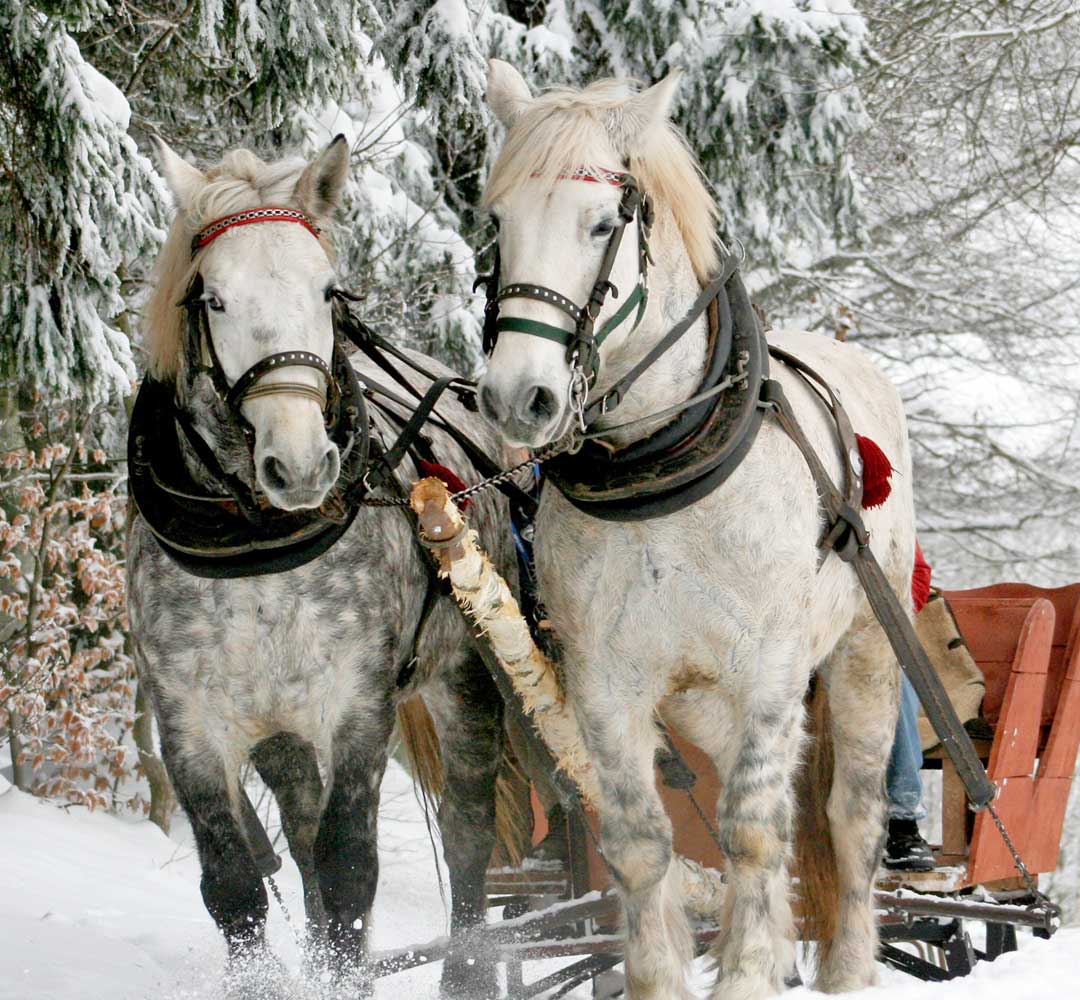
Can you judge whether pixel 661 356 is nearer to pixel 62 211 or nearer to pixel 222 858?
pixel 222 858

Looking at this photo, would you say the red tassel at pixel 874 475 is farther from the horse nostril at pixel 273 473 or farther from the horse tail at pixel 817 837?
the horse nostril at pixel 273 473

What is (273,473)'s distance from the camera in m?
2.93

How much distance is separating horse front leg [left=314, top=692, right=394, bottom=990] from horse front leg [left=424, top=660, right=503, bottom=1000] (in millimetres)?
893

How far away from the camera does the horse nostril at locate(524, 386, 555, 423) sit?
262cm

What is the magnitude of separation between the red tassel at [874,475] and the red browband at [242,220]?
1.50 m

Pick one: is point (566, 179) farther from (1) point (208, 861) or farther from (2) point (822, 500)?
(1) point (208, 861)

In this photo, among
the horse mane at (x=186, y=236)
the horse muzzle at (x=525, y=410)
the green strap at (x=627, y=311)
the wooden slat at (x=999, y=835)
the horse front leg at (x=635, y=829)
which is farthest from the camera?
the wooden slat at (x=999, y=835)

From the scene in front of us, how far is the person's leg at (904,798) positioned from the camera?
14.2ft

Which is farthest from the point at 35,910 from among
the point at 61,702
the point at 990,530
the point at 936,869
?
the point at 990,530

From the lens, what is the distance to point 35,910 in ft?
18.7

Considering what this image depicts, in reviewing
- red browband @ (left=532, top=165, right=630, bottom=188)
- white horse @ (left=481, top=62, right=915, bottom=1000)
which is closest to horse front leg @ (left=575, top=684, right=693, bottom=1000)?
white horse @ (left=481, top=62, right=915, bottom=1000)

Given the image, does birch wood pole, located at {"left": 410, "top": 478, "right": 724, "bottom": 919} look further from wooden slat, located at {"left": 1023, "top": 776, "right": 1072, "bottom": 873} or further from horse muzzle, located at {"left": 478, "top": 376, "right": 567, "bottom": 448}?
wooden slat, located at {"left": 1023, "top": 776, "right": 1072, "bottom": 873}

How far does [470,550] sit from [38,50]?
7.68 feet

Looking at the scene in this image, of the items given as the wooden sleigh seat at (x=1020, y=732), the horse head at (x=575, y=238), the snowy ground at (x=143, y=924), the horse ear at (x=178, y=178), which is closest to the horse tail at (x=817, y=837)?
the snowy ground at (x=143, y=924)
